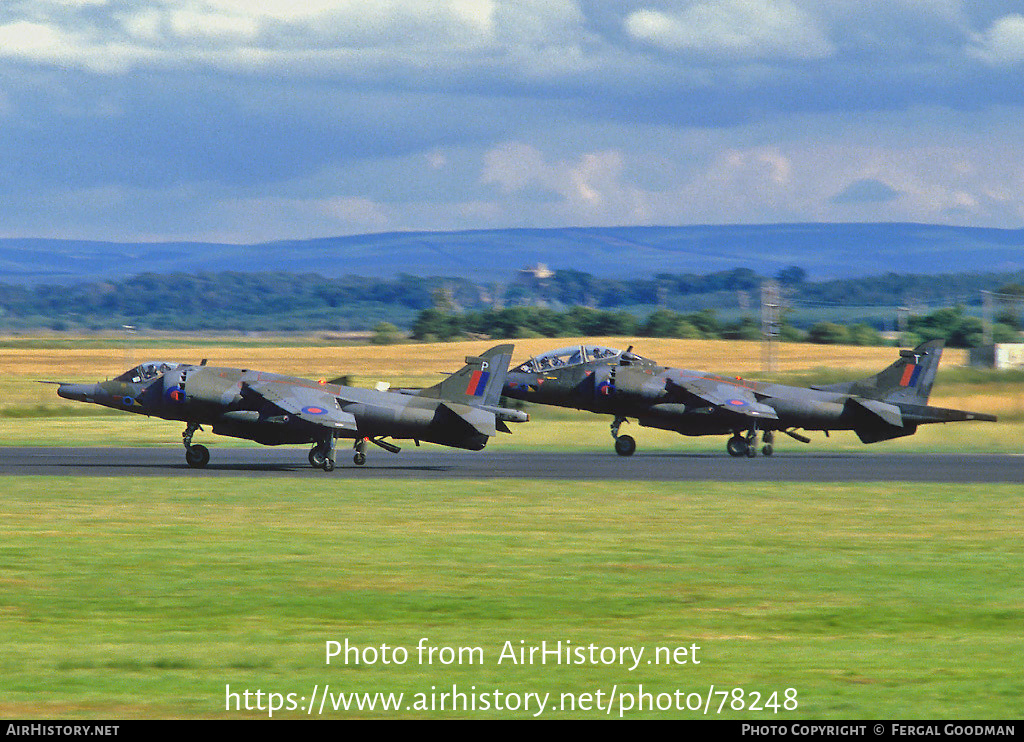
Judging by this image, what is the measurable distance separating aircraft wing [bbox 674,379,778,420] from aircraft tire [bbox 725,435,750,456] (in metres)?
1.41

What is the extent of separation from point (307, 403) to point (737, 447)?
14.4 meters

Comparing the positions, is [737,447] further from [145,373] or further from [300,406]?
[145,373]

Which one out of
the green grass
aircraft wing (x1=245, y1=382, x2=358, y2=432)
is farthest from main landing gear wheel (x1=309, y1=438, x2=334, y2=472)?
the green grass

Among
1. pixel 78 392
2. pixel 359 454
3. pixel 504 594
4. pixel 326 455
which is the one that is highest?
pixel 78 392

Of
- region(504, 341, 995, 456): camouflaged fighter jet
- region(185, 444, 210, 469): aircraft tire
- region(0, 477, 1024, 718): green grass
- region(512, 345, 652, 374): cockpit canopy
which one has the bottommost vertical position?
region(185, 444, 210, 469): aircraft tire

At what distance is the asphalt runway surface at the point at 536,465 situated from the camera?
108 ft

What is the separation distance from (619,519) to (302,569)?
24.9 feet

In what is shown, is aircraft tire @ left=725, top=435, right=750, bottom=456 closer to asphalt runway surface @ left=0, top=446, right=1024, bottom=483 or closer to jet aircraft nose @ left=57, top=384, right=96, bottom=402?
asphalt runway surface @ left=0, top=446, right=1024, bottom=483

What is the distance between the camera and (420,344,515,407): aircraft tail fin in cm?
3644

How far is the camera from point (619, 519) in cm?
2377

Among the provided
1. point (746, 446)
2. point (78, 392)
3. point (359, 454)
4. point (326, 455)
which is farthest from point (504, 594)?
point (746, 446)

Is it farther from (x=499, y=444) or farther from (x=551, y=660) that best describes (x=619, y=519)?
(x=499, y=444)

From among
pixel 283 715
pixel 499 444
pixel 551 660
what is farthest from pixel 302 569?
pixel 499 444

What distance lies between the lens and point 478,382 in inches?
1439
